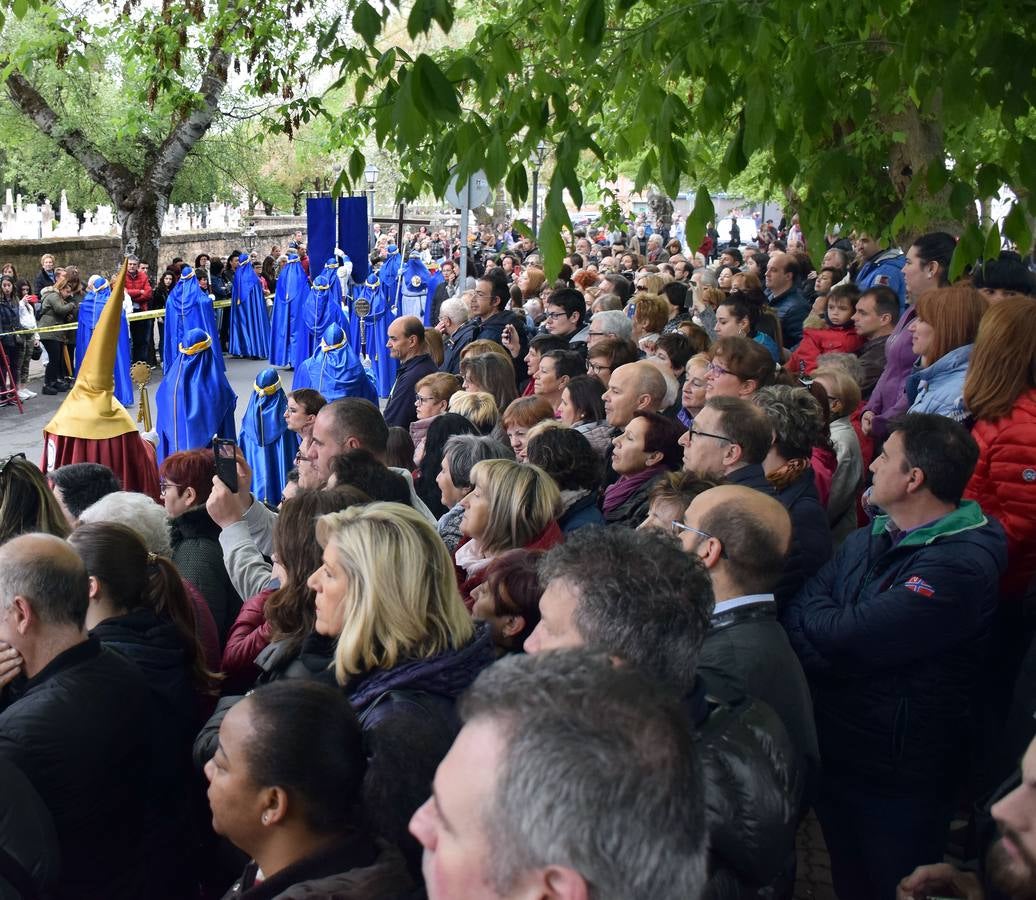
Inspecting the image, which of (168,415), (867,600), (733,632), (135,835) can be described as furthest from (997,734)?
(168,415)

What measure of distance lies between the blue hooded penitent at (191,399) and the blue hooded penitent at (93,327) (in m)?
5.68

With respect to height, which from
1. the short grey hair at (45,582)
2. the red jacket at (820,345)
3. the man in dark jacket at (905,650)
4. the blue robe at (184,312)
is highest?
the blue robe at (184,312)

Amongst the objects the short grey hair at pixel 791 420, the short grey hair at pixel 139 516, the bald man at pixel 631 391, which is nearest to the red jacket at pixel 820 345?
the bald man at pixel 631 391

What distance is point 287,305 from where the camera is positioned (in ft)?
63.5

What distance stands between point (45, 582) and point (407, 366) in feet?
19.1

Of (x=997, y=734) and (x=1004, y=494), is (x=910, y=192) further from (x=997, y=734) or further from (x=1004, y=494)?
(x=997, y=734)

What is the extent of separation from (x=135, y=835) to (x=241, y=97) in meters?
19.7

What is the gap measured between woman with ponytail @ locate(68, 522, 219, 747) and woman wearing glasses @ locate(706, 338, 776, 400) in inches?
124

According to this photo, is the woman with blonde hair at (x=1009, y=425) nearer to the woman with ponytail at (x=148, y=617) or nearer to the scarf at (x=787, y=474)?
the scarf at (x=787, y=474)

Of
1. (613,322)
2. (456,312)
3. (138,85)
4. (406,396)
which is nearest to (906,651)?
(613,322)

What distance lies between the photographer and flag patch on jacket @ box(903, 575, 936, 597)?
3.39 m

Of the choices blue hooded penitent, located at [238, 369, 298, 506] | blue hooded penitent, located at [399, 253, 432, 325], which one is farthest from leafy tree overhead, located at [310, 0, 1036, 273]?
blue hooded penitent, located at [399, 253, 432, 325]

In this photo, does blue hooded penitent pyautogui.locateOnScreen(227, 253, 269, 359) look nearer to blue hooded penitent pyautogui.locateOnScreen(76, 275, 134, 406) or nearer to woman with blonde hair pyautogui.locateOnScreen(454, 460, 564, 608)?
blue hooded penitent pyautogui.locateOnScreen(76, 275, 134, 406)

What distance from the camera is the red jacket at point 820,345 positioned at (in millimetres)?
7914
